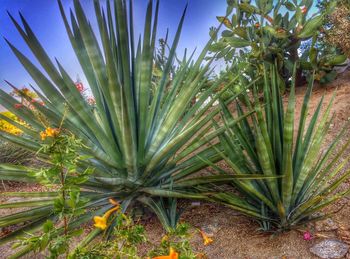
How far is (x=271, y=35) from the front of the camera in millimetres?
4676

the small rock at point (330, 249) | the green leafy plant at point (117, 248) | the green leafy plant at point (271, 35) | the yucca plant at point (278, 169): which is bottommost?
the small rock at point (330, 249)

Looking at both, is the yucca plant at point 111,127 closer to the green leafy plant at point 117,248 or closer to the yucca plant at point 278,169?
the yucca plant at point 278,169

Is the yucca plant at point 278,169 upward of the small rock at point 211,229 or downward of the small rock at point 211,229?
upward

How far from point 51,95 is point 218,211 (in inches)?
56.6

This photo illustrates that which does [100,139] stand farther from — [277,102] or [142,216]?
[277,102]

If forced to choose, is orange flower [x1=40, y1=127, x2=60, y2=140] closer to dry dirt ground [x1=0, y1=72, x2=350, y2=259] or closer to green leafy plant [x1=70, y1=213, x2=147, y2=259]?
green leafy plant [x1=70, y1=213, x2=147, y2=259]

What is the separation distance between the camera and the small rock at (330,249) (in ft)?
6.42

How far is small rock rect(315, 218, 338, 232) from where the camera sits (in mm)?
2186

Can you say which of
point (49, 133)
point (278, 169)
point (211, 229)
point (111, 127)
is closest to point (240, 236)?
point (211, 229)

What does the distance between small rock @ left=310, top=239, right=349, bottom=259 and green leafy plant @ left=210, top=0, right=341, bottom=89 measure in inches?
107

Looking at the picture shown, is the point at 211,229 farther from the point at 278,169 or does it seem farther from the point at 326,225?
the point at 326,225

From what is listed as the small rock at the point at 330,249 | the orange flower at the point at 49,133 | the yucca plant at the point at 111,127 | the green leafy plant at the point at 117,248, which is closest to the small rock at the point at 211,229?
the yucca plant at the point at 111,127

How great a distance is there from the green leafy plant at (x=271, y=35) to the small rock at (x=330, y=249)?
8.90ft

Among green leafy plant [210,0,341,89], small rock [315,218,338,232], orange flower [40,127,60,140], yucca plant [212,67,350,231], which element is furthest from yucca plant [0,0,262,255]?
green leafy plant [210,0,341,89]
